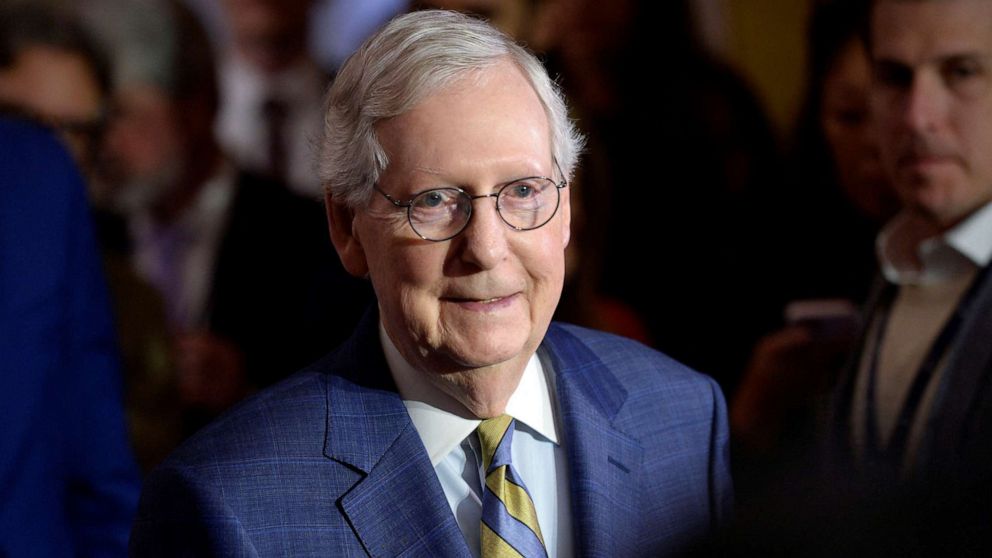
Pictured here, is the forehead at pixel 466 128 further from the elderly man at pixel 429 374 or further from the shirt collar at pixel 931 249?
the shirt collar at pixel 931 249

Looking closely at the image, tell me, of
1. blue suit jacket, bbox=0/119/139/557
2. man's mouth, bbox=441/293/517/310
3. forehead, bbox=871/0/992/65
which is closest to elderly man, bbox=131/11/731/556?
man's mouth, bbox=441/293/517/310

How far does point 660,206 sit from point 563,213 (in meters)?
2.26

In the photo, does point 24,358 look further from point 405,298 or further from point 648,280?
point 648,280

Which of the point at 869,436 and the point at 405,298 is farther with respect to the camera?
the point at 869,436

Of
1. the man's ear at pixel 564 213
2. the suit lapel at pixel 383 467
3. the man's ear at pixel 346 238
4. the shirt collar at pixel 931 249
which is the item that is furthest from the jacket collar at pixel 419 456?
the shirt collar at pixel 931 249

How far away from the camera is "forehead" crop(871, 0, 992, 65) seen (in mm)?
2336

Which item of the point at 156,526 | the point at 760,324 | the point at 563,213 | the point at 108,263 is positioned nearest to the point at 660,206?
the point at 760,324

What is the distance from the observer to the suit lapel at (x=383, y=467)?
4.77ft

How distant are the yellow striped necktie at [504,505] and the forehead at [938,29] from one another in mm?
1360

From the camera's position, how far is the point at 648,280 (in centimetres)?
380

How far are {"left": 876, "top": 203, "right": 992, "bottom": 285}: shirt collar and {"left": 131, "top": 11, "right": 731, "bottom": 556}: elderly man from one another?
108 centimetres

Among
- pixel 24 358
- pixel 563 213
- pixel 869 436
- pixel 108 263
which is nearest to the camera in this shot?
pixel 563 213

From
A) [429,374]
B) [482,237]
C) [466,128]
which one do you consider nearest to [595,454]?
[429,374]

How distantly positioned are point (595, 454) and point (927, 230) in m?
1.20
